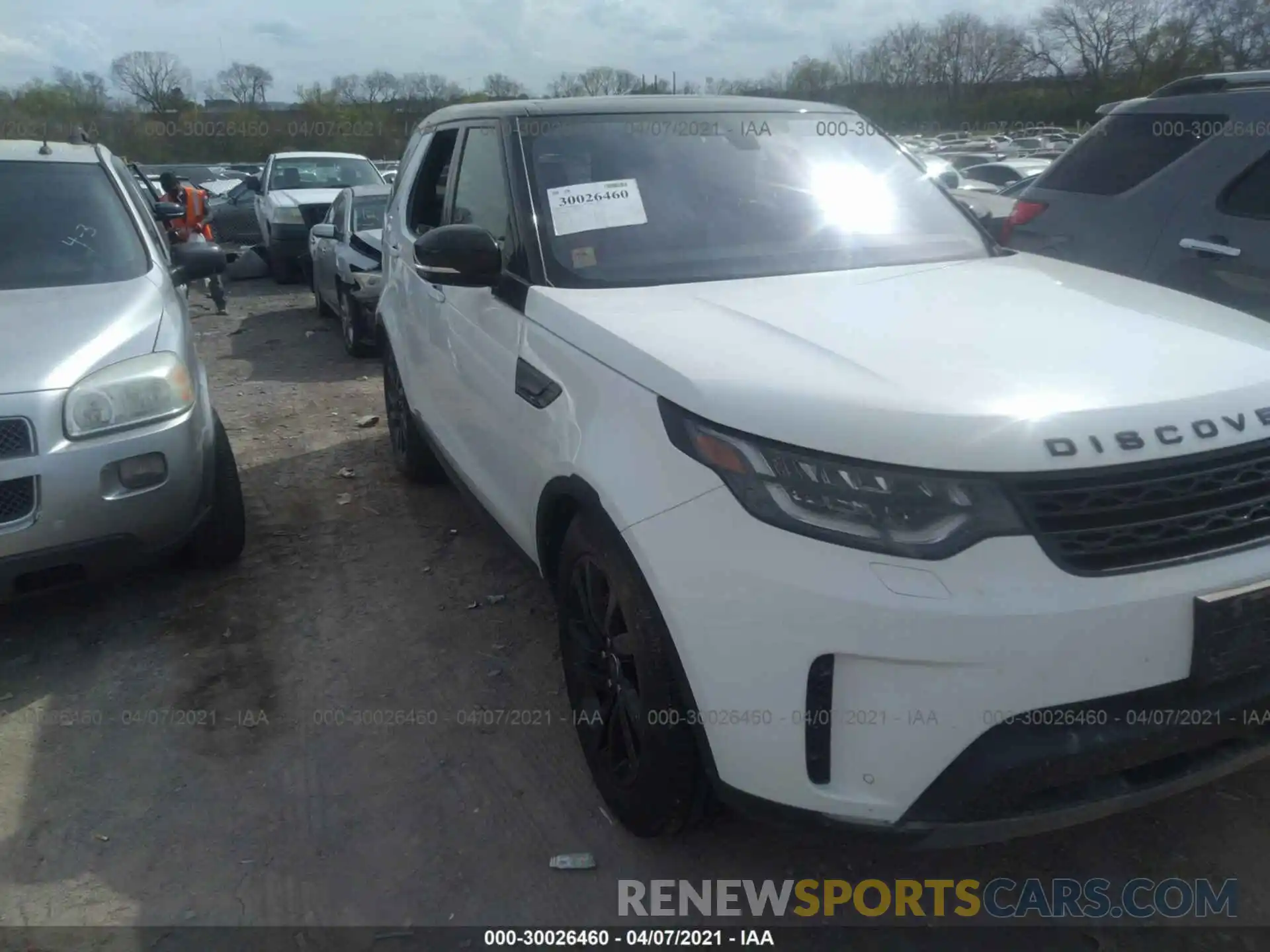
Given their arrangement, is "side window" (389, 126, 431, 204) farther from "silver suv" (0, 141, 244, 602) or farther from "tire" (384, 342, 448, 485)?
"silver suv" (0, 141, 244, 602)

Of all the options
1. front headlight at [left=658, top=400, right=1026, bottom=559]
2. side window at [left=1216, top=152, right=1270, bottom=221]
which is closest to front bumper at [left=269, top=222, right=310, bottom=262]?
side window at [left=1216, top=152, right=1270, bottom=221]

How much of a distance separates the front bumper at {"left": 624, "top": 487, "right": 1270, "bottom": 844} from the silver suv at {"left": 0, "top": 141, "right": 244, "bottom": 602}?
8.07ft

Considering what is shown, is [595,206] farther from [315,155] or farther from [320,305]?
[315,155]

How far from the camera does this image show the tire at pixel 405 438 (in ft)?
16.8

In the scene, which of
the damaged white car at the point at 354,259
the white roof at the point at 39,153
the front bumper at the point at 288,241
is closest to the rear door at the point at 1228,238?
the white roof at the point at 39,153

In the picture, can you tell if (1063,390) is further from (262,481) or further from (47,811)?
(262,481)

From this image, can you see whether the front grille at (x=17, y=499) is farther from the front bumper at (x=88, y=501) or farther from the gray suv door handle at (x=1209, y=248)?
the gray suv door handle at (x=1209, y=248)

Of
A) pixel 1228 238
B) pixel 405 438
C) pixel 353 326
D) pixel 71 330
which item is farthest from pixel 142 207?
pixel 1228 238

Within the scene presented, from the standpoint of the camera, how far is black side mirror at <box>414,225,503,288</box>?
302 cm

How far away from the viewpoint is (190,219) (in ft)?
37.1

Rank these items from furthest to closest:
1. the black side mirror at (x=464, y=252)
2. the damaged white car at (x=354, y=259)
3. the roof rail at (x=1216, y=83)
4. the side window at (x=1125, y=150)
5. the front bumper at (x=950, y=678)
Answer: the damaged white car at (x=354, y=259) < the side window at (x=1125, y=150) < the roof rail at (x=1216, y=83) < the black side mirror at (x=464, y=252) < the front bumper at (x=950, y=678)

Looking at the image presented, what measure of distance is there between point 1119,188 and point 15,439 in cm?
481

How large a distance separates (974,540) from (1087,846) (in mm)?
1269

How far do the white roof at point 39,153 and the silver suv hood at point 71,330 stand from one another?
94 cm
